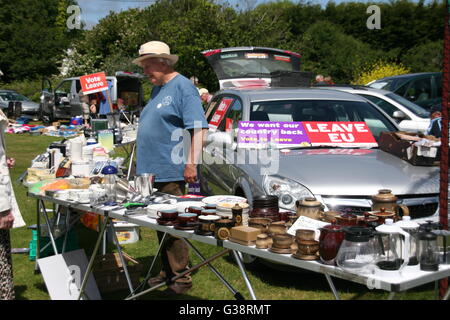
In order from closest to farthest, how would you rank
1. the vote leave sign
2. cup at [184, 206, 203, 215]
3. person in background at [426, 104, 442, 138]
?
1. cup at [184, 206, 203, 215]
2. person in background at [426, 104, 442, 138]
3. the vote leave sign

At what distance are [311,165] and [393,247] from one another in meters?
2.39

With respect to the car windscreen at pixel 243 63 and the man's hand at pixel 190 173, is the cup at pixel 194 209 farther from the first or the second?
the car windscreen at pixel 243 63

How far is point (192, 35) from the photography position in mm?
27234

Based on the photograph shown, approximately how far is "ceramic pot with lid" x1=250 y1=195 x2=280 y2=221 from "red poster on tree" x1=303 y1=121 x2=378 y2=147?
A: 215 centimetres

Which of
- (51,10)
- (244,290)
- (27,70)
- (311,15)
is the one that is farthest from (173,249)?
(51,10)

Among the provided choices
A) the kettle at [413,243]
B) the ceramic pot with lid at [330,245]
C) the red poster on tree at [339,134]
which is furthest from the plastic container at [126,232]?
the kettle at [413,243]

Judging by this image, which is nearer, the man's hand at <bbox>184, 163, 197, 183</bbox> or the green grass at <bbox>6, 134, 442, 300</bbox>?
the man's hand at <bbox>184, 163, 197, 183</bbox>

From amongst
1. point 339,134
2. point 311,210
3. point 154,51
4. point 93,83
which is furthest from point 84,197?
point 93,83

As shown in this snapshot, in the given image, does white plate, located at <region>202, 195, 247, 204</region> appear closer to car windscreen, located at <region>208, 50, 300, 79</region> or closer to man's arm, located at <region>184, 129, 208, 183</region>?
man's arm, located at <region>184, 129, 208, 183</region>

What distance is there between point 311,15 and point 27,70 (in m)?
22.7

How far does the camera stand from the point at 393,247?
A: 2.60 m

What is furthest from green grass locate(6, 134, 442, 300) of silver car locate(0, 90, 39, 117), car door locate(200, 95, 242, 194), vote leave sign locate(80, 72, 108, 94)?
silver car locate(0, 90, 39, 117)

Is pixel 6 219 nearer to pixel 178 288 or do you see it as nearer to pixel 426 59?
pixel 178 288

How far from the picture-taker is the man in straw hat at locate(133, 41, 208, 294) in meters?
4.52
